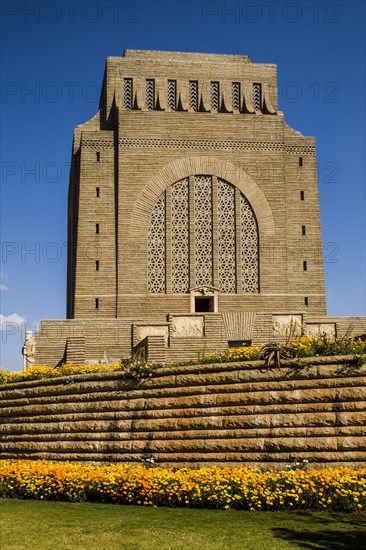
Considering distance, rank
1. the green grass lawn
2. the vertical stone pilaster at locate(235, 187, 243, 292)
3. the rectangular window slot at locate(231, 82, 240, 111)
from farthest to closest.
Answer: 1. the rectangular window slot at locate(231, 82, 240, 111)
2. the vertical stone pilaster at locate(235, 187, 243, 292)
3. the green grass lawn

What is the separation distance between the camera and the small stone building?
31.2 metres

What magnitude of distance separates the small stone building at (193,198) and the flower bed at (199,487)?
16167mm

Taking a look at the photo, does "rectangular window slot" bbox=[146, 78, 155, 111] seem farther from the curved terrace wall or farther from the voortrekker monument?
the curved terrace wall

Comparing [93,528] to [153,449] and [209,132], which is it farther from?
[209,132]

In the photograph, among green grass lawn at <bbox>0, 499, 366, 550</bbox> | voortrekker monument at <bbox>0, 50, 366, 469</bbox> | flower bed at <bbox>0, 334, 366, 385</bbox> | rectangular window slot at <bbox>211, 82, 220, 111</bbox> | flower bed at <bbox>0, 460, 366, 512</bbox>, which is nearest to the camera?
green grass lawn at <bbox>0, 499, 366, 550</bbox>

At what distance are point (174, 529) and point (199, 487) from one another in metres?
2.03

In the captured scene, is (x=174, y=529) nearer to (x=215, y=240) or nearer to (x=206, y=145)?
(x=215, y=240)

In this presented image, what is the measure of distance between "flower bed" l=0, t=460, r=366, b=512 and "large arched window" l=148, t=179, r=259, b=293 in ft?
56.6

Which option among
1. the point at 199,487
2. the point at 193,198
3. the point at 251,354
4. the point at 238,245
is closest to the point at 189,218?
the point at 193,198

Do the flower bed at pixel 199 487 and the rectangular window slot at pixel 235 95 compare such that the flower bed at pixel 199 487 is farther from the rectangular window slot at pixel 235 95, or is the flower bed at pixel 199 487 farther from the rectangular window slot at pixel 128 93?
the rectangular window slot at pixel 235 95

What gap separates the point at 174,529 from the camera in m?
10.9

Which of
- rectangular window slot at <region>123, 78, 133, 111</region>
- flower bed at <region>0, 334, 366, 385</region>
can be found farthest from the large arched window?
flower bed at <region>0, 334, 366, 385</region>

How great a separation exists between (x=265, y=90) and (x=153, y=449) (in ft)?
76.9

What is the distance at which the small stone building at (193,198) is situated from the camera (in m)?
31.2
